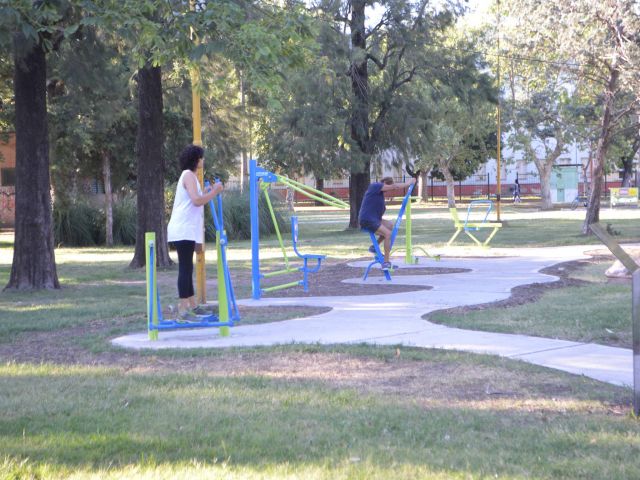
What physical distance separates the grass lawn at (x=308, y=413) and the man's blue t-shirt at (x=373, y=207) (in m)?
5.11

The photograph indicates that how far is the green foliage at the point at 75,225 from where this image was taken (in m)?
28.5

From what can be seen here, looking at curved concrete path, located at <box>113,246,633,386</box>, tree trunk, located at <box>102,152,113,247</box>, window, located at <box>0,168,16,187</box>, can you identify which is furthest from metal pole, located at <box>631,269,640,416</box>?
window, located at <box>0,168,16,187</box>

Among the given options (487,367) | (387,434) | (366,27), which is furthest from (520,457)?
(366,27)

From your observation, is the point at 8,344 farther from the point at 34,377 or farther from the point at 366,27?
the point at 366,27

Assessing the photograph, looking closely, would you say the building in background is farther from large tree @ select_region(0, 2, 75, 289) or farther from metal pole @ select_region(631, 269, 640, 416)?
metal pole @ select_region(631, 269, 640, 416)

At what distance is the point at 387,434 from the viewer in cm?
498

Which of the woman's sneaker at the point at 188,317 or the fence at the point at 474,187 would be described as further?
the fence at the point at 474,187

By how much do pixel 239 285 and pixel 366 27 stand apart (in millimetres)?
18914

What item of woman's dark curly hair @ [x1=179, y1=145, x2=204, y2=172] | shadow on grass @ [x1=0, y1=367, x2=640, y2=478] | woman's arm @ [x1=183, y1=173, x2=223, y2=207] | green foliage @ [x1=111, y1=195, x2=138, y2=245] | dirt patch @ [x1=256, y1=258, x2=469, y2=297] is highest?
woman's dark curly hair @ [x1=179, y1=145, x2=204, y2=172]

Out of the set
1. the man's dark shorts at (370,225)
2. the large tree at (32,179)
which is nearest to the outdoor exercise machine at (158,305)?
the man's dark shorts at (370,225)

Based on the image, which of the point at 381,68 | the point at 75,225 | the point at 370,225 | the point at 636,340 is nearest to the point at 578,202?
the point at 381,68

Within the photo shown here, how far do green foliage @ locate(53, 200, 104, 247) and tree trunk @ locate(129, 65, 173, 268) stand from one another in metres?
11.2

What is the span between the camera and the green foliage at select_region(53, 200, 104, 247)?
28.5 meters

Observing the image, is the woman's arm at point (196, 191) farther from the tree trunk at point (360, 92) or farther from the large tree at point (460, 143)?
the large tree at point (460, 143)
